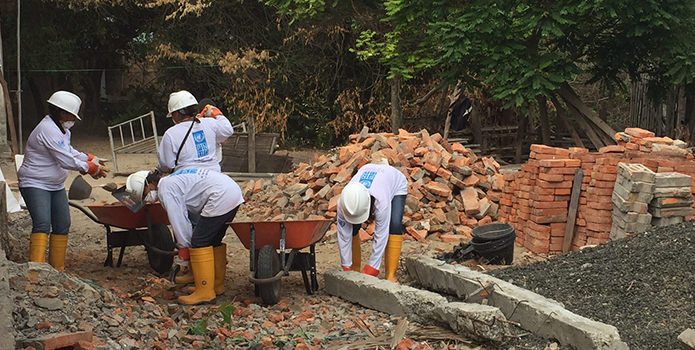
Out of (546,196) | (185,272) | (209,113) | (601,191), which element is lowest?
(185,272)

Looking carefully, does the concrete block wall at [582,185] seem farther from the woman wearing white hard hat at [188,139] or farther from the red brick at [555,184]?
Answer: the woman wearing white hard hat at [188,139]

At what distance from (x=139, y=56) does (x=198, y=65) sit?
229 cm

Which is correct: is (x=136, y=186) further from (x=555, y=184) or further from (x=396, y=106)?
(x=396, y=106)

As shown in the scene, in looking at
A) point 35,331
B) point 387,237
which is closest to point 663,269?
point 387,237

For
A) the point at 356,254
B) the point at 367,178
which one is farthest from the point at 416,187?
the point at 367,178

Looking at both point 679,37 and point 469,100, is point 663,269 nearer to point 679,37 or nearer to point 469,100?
point 679,37

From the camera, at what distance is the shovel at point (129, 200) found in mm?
6305

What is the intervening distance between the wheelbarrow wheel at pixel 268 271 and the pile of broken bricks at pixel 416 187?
10.2 feet

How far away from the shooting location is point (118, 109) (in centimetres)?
2062

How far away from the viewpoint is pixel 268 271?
5559mm

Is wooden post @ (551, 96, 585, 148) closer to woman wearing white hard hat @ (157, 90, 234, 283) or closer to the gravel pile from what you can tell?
the gravel pile

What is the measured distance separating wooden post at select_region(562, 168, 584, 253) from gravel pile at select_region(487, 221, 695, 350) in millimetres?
1492

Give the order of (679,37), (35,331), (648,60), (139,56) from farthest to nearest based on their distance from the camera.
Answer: (139,56), (648,60), (679,37), (35,331)

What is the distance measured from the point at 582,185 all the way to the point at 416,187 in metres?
2.17
